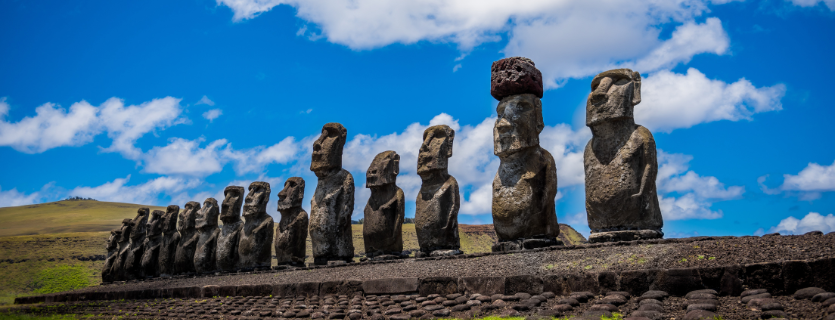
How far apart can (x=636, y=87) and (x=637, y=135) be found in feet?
2.99

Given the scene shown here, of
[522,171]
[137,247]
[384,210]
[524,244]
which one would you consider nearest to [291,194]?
[384,210]

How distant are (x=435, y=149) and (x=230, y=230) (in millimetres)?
8284

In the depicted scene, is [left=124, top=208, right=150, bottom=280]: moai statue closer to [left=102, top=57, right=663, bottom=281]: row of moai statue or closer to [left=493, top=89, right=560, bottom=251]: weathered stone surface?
[left=102, top=57, right=663, bottom=281]: row of moai statue

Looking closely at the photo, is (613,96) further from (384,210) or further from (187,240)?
(187,240)

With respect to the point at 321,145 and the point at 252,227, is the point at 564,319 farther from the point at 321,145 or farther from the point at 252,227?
the point at 252,227

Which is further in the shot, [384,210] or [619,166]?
[384,210]

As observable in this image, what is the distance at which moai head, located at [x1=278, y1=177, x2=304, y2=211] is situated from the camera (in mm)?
15703

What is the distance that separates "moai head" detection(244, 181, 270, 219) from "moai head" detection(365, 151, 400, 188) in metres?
4.61

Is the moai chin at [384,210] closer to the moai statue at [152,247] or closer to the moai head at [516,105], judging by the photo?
the moai head at [516,105]

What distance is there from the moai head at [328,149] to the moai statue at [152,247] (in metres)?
9.44

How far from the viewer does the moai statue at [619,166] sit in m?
9.23

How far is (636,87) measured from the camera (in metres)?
9.83

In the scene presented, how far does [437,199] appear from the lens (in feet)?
39.7

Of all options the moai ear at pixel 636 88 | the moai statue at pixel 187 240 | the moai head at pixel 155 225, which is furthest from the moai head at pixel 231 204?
the moai ear at pixel 636 88
